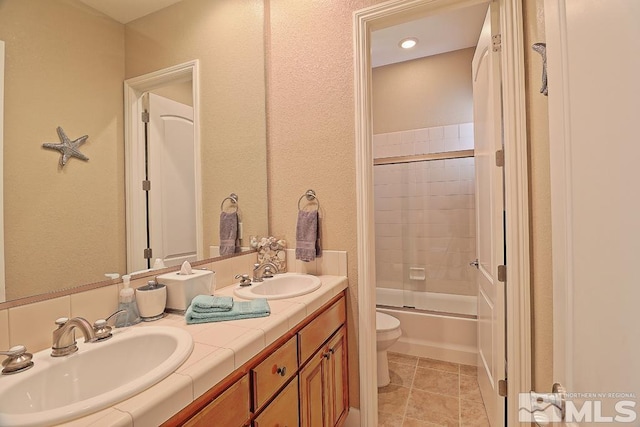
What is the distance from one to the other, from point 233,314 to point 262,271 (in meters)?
0.62

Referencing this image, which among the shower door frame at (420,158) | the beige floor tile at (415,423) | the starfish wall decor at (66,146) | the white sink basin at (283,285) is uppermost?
the shower door frame at (420,158)

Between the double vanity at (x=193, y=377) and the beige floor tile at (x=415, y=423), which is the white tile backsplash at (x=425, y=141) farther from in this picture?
the beige floor tile at (x=415, y=423)

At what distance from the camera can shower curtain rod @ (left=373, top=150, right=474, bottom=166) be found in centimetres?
285

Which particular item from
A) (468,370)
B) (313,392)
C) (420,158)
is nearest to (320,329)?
(313,392)

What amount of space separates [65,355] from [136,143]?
757mm

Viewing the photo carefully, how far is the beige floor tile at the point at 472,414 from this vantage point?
5.57 ft

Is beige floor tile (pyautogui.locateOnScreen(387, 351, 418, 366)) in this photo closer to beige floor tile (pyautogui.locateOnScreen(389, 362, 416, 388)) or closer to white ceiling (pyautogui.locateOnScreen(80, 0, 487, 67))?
beige floor tile (pyautogui.locateOnScreen(389, 362, 416, 388))

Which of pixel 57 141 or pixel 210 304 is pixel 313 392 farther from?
pixel 57 141

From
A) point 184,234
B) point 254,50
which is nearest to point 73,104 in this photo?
point 184,234

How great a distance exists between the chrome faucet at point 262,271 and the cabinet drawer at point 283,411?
628 mm

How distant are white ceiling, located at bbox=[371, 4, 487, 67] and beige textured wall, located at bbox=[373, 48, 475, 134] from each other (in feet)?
0.32

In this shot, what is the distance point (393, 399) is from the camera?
193cm

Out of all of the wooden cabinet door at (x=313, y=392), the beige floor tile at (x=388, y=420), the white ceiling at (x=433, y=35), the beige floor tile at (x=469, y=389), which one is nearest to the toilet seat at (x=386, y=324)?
the beige floor tile at (x=388, y=420)
